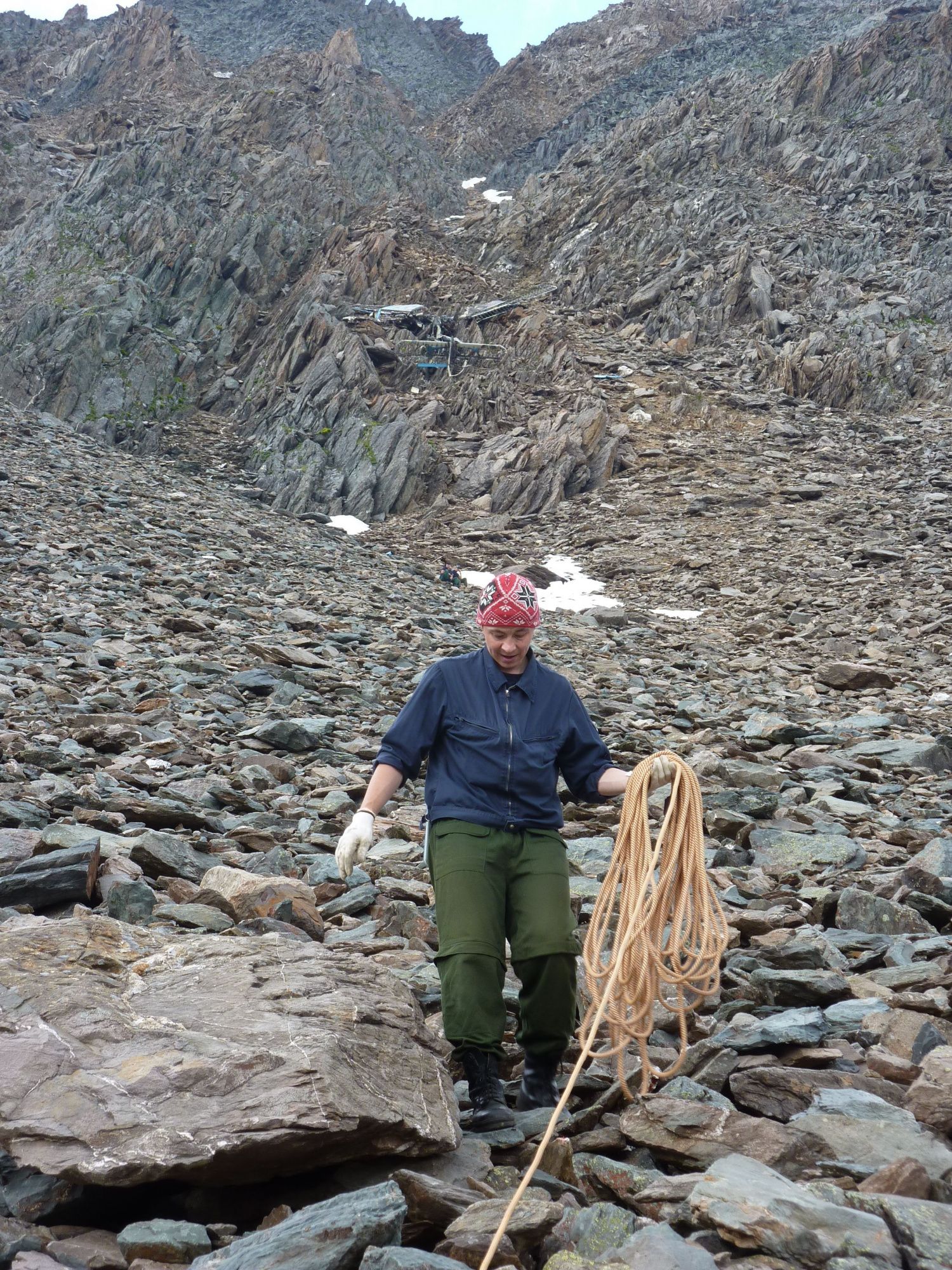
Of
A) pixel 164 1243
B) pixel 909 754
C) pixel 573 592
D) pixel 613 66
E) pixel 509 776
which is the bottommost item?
pixel 164 1243

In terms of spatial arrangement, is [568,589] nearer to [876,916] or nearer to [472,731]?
[876,916]

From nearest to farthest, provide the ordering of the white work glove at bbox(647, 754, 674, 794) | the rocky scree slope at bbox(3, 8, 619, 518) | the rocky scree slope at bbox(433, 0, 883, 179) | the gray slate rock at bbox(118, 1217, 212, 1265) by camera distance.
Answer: the gray slate rock at bbox(118, 1217, 212, 1265) < the white work glove at bbox(647, 754, 674, 794) < the rocky scree slope at bbox(3, 8, 619, 518) < the rocky scree slope at bbox(433, 0, 883, 179)

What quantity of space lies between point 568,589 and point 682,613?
311cm

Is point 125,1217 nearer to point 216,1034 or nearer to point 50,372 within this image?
point 216,1034

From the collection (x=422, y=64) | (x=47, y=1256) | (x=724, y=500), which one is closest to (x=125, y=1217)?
(x=47, y=1256)

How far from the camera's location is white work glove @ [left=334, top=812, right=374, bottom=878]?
13.7ft

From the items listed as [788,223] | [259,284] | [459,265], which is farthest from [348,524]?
[788,223]

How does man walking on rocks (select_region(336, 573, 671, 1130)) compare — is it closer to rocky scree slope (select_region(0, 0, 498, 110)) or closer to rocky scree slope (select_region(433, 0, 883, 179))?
rocky scree slope (select_region(433, 0, 883, 179))

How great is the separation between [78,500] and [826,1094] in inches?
758

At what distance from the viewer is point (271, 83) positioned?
6300 cm

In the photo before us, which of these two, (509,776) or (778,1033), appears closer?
(778,1033)

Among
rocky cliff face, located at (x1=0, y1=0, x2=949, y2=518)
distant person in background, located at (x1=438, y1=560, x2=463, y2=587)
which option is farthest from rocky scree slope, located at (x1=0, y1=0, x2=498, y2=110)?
distant person in background, located at (x1=438, y1=560, x2=463, y2=587)

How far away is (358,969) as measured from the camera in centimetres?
395

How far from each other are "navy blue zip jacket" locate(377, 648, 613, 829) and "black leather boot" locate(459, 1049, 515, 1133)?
874 millimetres
